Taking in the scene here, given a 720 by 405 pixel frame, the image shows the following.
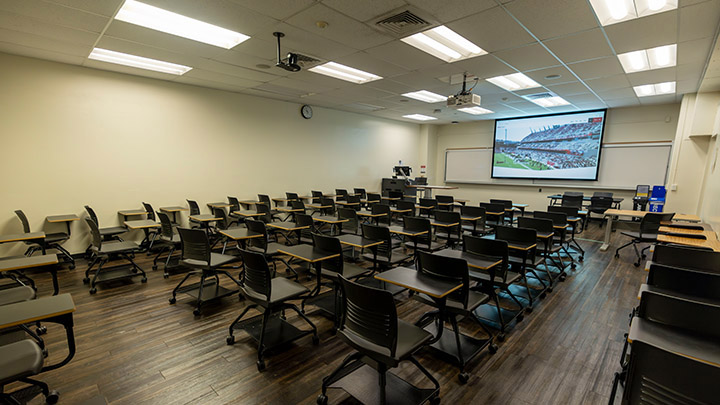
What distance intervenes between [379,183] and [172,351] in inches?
347

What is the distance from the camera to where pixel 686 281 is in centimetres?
221

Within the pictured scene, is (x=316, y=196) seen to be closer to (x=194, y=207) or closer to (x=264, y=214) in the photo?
(x=264, y=214)

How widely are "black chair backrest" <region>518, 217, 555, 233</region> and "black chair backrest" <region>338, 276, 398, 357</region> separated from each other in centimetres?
352

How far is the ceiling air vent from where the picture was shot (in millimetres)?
3208

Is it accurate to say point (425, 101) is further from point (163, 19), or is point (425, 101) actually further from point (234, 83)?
point (163, 19)

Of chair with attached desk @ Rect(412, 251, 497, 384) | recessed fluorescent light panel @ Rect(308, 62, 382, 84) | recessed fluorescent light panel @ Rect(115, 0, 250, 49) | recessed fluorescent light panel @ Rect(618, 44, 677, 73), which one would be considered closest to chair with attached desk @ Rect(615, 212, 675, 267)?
recessed fluorescent light panel @ Rect(618, 44, 677, 73)

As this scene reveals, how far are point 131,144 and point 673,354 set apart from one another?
294 inches

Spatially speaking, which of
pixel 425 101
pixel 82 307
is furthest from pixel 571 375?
pixel 425 101

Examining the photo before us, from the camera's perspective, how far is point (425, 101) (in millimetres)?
7578

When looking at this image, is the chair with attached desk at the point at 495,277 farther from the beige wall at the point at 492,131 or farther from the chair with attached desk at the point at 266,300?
the beige wall at the point at 492,131

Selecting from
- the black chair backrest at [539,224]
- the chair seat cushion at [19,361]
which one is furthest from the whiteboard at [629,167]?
the chair seat cushion at [19,361]

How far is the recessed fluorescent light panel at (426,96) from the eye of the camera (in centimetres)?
693

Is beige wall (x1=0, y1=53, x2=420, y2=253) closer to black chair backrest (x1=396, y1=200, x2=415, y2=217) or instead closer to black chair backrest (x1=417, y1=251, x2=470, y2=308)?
black chair backrest (x1=396, y1=200, x2=415, y2=217)

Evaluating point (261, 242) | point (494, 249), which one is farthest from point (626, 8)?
point (261, 242)
